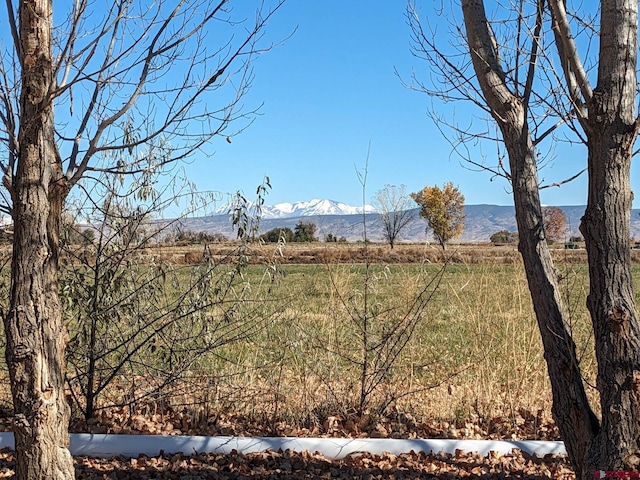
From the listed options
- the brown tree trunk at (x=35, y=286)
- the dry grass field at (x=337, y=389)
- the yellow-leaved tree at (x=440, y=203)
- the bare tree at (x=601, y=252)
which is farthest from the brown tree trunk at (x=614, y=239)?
the yellow-leaved tree at (x=440, y=203)

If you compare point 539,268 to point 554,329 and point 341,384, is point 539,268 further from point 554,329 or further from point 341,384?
point 341,384

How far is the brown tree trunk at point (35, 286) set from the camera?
2377 mm

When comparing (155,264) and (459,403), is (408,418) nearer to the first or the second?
(459,403)

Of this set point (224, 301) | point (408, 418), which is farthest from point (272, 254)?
point (408, 418)

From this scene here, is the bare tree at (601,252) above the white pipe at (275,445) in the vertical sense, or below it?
above

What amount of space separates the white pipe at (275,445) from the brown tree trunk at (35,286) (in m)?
1.09

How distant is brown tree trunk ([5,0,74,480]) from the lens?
238cm

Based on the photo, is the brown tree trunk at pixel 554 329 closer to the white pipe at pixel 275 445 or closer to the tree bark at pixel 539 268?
the tree bark at pixel 539 268

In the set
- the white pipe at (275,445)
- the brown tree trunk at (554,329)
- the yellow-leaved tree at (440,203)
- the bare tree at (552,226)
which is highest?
the yellow-leaved tree at (440,203)

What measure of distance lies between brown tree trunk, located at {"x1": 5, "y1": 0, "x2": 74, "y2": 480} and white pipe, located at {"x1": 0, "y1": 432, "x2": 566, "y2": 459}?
1.09m

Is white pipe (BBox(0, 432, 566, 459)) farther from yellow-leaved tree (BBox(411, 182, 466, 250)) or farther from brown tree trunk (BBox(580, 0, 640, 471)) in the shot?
yellow-leaved tree (BBox(411, 182, 466, 250))

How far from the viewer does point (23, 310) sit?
2367mm

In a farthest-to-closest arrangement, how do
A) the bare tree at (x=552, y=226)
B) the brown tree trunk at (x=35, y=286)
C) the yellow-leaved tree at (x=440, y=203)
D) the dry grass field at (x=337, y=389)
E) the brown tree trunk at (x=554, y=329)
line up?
the yellow-leaved tree at (x=440, y=203)
the dry grass field at (x=337, y=389)
the bare tree at (x=552, y=226)
the brown tree trunk at (x=554, y=329)
the brown tree trunk at (x=35, y=286)

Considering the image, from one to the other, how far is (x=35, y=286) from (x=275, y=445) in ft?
5.71
